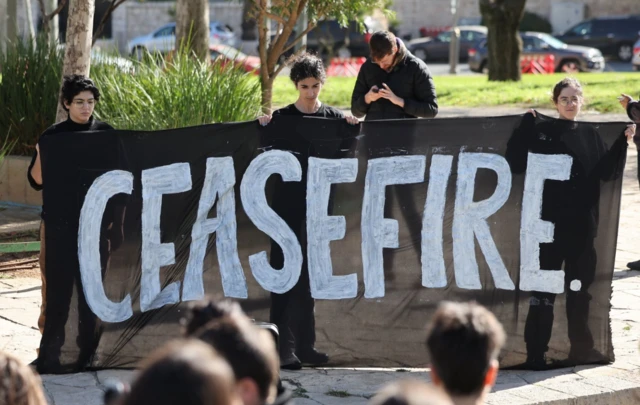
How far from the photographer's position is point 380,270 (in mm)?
6078

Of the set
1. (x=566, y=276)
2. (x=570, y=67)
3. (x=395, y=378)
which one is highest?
(x=570, y=67)

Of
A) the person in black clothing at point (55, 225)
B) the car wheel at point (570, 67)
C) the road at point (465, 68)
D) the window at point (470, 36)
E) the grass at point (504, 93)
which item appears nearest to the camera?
the person in black clothing at point (55, 225)

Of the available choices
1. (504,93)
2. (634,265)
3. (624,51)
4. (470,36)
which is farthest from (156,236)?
(624,51)

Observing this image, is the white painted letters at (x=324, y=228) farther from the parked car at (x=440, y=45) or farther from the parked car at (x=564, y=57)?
the parked car at (x=440, y=45)

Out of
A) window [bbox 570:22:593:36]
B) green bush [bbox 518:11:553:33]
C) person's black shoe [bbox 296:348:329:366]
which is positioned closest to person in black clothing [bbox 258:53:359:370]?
person's black shoe [bbox 296:348:329:366]

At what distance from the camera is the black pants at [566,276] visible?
6.08 m

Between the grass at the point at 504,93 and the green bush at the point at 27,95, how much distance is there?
5.90 meters

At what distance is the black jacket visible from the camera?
7121mm

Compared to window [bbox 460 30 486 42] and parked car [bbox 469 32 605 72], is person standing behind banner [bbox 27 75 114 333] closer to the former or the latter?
parked car [bbox 469 32 605 72]

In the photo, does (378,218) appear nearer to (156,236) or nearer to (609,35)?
(156,236)

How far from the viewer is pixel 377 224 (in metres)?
6.08

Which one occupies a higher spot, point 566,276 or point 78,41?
point 78,41

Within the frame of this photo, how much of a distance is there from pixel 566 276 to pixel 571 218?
33cm

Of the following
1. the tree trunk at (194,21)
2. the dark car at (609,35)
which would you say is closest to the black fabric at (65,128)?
the tree trunk at (194,21)
